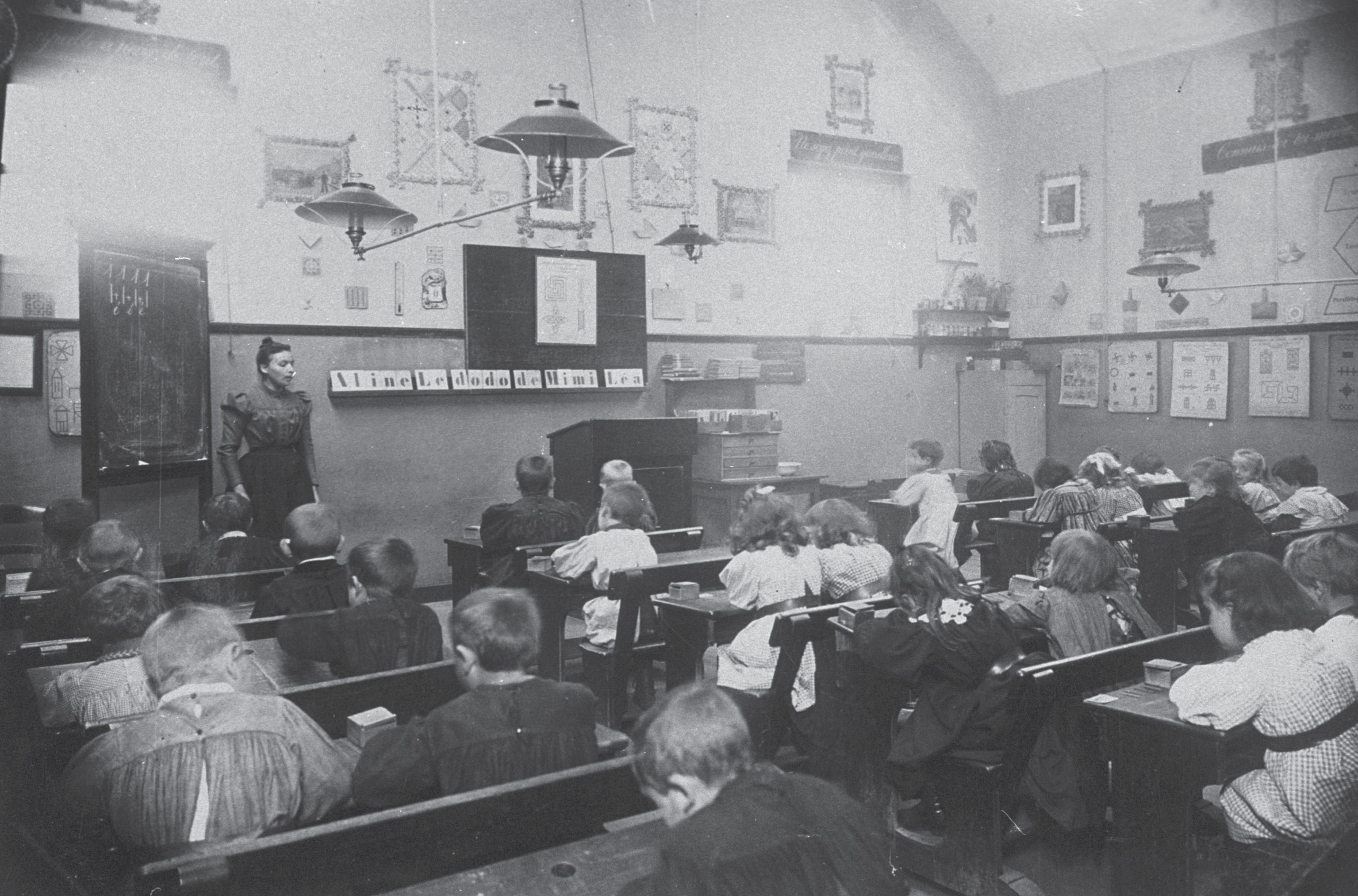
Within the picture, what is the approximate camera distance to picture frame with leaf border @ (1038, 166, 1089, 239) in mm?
10062

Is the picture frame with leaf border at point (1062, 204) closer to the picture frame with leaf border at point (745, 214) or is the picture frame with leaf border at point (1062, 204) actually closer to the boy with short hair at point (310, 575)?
the picture frame with leaf border at point (745, 214)

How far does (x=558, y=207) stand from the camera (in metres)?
7.86

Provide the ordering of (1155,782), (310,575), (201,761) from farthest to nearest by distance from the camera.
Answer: (310,575)
(1155,782)
(201,761)

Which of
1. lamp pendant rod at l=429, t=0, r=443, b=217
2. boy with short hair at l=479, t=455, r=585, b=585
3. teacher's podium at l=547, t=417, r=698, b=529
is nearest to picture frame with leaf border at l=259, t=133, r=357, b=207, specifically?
lamp pendant rod at l=429, t=0, r=443, b=217

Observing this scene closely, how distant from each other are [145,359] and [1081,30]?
27.3 ft

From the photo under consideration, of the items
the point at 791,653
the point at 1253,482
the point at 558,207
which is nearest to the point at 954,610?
the point at 791,653

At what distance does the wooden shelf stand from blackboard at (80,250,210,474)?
1166 mm

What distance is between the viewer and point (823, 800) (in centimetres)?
144

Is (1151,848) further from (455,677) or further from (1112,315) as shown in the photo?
(1112,315)

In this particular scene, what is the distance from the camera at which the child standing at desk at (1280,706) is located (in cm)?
233

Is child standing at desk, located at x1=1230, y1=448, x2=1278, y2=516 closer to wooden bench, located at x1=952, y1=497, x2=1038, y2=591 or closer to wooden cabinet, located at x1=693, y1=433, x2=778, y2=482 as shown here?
wooden bench, located at x1=952, y1=497, x2=1038, y2=591

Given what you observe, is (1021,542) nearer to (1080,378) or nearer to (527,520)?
(527,520)

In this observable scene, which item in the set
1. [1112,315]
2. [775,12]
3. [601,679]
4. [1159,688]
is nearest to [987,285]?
[1112,315]

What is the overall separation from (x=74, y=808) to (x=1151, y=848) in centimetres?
229
